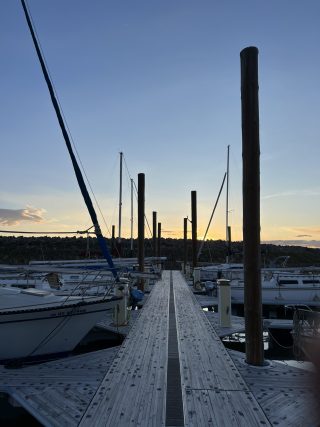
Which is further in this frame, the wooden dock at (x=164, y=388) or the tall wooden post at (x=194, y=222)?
the tall wooden post at (x=194, y=222)

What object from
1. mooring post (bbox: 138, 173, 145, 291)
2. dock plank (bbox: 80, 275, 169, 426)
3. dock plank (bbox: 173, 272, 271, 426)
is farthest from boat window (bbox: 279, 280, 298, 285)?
dock plank (bbox: 80, 275, 169, 426)

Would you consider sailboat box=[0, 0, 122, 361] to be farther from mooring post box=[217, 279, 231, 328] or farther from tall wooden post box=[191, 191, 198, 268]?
tall wooden post box=[191, 191, 198, 268]

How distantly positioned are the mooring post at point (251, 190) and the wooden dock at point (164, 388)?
101 centimetres

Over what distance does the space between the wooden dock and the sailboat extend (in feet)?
2.97

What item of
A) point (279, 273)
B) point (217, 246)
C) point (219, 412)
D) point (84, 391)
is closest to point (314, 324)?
point (219, 412)

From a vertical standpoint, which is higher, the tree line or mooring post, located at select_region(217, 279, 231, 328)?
the tree line

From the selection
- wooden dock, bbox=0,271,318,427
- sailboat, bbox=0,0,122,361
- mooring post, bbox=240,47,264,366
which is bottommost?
wooden dock, bbox=0,271,318,427

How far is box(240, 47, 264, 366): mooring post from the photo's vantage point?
7000 mm

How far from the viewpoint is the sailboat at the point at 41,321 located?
8.57 metres

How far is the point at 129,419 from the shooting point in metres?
4.86

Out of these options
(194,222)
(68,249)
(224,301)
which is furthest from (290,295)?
(68,249)

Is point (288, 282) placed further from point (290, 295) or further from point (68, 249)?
point (68, 249)

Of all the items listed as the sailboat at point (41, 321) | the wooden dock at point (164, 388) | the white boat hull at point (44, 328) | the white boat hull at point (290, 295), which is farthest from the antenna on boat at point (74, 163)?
the white boat hull at point (290, 295)

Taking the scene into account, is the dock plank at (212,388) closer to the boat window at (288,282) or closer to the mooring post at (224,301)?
the mooring post at (224,301)
